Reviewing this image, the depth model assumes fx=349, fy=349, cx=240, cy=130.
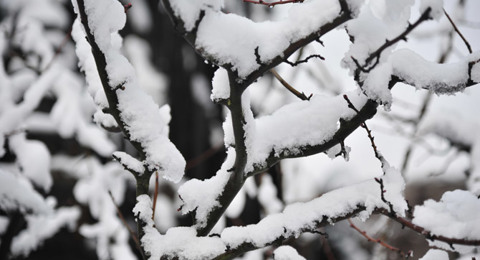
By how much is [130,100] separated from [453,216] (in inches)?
40.0

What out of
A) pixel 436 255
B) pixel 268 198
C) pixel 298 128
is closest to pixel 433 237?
pixel 436 255

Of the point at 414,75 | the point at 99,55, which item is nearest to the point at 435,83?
the point at 414,75

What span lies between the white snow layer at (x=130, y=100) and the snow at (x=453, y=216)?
0.74 metres

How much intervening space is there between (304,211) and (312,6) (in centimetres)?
61

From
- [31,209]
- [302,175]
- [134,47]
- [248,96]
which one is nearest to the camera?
[248,96]

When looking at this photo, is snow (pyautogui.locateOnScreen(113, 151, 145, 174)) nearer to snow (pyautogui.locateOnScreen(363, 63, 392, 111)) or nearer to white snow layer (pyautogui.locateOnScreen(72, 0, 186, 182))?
white snow layer (pyautogui.locateOnScreen(72, 0, 186, 182))

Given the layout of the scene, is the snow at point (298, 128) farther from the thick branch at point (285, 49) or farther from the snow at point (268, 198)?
the snow at point (268, 198)

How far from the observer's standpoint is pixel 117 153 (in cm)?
111

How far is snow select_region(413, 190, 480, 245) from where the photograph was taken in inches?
37.9

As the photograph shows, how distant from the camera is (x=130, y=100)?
106cm

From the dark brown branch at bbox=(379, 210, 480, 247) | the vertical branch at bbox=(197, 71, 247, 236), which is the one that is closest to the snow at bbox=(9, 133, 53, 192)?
the vertical branch at bbox=(197, 71, 247, 236)

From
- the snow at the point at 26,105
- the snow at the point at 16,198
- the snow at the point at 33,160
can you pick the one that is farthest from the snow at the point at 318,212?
the snow at the point at 26,105

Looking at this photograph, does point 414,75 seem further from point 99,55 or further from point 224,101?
point 99,55

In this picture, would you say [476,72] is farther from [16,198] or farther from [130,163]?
[16,198]
